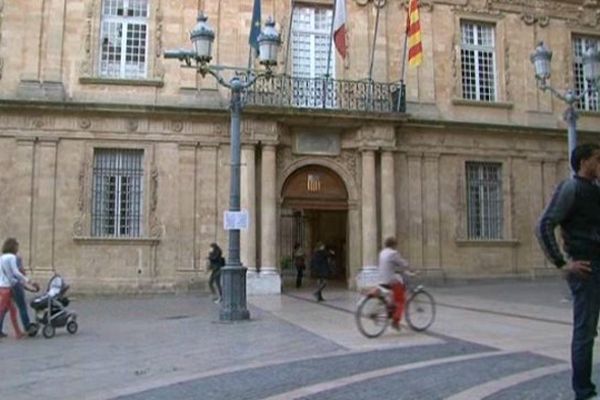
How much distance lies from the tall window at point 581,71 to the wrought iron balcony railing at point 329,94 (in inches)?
304

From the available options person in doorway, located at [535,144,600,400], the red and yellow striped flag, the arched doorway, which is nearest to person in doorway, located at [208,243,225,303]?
the arched doorway

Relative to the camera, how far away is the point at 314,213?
30.4m

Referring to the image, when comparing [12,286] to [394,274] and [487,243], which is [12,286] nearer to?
[394,274]

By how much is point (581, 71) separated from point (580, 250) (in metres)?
22.7

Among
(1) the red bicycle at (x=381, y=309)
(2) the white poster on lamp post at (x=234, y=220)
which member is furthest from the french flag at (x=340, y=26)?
(1) the red bicycle at (x=381, y=309)

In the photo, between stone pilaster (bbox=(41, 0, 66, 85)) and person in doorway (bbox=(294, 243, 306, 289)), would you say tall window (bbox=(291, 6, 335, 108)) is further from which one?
stone pilaster (bbox=(41, 0, 66, 85))

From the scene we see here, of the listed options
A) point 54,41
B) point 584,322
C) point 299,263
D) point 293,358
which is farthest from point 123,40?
point 584,322

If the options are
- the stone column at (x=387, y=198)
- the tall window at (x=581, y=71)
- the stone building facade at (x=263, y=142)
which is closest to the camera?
the stone building facade at (x=263, y=142)

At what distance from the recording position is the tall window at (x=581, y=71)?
2531cm

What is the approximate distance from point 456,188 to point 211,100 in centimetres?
868

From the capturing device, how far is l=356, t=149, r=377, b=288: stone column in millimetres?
20923

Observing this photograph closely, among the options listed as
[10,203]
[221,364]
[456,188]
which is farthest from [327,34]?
[221,364]

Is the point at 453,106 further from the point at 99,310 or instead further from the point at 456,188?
the point at 99,310

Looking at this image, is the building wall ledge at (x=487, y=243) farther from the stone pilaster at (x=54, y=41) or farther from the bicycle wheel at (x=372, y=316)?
the stone pilaster at (x=54, y=41)
